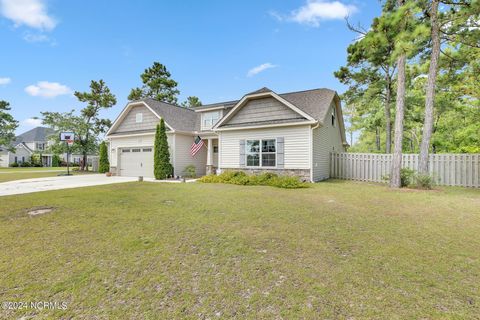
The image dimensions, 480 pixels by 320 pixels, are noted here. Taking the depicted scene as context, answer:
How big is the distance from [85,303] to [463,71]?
20.7 meters

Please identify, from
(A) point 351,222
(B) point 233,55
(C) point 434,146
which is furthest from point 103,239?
(C) point 434,146

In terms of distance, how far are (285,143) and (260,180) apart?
9.24 ft

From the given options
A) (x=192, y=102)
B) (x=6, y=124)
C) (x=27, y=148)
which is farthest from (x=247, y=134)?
(x=27, y=148)

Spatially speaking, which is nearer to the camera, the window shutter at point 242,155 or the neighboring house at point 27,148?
the window shutter at point 242,155

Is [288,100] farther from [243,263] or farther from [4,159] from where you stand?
[4,159]

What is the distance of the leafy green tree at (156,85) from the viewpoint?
34753mm

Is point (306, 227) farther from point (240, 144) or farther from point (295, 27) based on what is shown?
point (295, 27)

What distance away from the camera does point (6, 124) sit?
3247 centimetres

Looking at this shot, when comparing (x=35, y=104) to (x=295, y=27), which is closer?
(x=295, y=27)

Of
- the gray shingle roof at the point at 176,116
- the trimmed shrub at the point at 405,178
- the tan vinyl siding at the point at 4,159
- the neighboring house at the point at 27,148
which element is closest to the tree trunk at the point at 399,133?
the trimmed shrub at the point at 405,178

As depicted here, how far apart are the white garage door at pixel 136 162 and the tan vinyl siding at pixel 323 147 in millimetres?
11986

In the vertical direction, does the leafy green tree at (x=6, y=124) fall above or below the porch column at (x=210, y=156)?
above

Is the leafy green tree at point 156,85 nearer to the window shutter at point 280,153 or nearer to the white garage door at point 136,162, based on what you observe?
the white garage door at point 136,162

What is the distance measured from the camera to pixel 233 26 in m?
16.9
